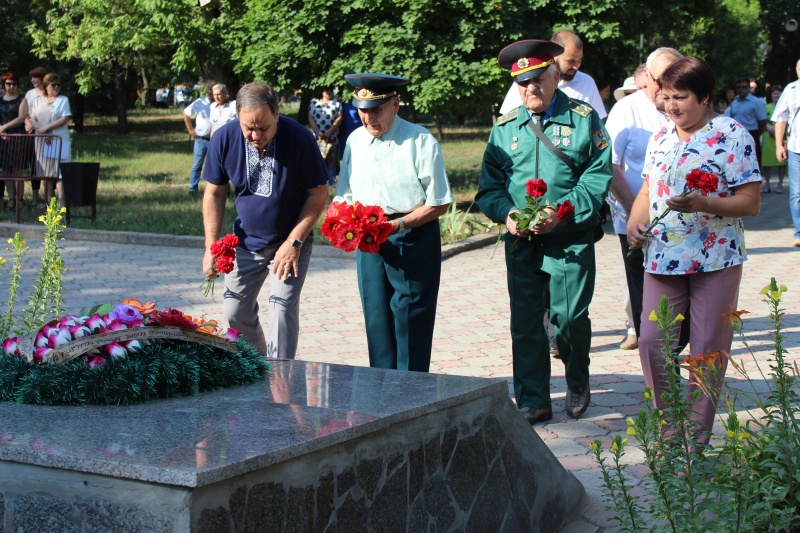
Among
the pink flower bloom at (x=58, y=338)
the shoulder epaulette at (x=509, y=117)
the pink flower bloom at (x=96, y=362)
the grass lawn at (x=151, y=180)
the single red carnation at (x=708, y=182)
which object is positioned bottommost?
the grass lawn at (x=151, y=180)

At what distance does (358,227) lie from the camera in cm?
558

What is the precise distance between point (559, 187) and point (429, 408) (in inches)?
94.3

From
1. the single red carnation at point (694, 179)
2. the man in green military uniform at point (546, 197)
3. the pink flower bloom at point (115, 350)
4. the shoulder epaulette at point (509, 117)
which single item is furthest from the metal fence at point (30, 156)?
the single red carnation at point (694, 179)

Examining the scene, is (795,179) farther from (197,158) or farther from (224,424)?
(197,158)

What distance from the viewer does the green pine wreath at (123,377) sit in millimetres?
3957

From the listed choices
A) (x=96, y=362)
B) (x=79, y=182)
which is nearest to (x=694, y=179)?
(x=96, y=362)

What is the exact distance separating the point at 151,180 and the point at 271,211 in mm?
16690

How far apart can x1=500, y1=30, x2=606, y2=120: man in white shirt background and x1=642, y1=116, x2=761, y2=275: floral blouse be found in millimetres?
2159

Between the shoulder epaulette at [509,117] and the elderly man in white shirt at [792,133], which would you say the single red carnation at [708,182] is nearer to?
the shoulder epaulette at [509,117]

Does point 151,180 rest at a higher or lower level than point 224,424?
lower

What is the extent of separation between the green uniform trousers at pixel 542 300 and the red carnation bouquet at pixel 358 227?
32.7 inches

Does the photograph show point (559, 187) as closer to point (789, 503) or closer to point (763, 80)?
point (789, 503)

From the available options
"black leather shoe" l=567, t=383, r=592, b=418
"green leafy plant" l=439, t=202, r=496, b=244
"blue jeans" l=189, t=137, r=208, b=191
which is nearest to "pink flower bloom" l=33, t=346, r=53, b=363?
"black leather shoe" l=567, t=383, r=592, b=418

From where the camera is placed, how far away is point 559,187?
6047 millimetres
